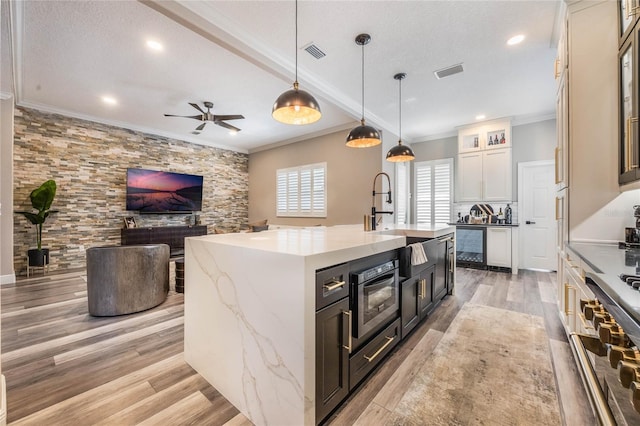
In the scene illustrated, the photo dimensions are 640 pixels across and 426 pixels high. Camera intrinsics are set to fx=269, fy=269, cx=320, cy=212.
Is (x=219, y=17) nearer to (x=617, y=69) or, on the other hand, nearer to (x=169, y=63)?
(x=169, y=63)

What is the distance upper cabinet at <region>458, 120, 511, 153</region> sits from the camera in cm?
542

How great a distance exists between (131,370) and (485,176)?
6356mm

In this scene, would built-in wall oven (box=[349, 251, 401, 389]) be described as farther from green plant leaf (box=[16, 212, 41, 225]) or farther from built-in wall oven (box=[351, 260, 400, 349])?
green plant leaf (box=[16, 212, 41, 225])

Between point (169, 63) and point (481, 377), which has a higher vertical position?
point (169, 63)

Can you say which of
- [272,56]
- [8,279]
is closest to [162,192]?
[8,279]

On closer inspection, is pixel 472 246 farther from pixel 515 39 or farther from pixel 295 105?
pixel 295 105

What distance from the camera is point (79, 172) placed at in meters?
5.30

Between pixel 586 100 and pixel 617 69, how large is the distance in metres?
0.25

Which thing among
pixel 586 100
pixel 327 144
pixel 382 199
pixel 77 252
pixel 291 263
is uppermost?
pixel 327 144

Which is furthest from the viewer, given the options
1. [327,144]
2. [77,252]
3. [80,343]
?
[327,144]

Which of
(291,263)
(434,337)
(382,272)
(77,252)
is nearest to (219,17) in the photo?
(291,263)

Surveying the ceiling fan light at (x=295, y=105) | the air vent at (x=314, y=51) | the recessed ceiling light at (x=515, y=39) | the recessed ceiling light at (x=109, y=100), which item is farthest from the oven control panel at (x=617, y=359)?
the recessed ceiling light at (x=109, y=100)

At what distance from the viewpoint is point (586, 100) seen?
220 cm

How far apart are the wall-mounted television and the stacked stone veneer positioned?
23 centimetres
